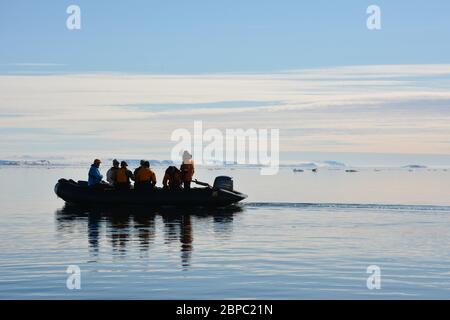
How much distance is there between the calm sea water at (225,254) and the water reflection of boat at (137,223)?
42mm

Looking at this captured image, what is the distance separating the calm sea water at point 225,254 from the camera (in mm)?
16734

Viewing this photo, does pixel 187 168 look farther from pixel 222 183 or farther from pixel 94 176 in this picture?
pixel 94 176

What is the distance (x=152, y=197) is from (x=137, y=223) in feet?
20.3

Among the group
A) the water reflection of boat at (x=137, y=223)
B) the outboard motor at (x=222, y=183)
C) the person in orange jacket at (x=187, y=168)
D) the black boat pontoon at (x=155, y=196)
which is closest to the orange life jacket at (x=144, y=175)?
the black boat pontoon at (x=155, y=196)

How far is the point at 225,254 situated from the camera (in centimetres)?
2205

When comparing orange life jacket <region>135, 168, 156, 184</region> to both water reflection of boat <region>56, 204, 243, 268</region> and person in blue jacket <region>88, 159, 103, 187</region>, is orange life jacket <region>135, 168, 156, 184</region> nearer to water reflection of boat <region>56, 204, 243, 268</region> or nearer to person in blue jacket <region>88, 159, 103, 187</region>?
water reflection of boat <region>56, 204, 243, 268</region>

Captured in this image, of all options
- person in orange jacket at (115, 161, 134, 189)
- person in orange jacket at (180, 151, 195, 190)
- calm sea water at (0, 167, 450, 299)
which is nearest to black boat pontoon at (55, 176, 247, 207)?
person in orange jacket at (115, 161, 134, 189)

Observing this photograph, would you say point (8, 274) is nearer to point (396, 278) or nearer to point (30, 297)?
point (30, 297)

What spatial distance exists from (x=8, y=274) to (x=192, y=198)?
19761 millimetres

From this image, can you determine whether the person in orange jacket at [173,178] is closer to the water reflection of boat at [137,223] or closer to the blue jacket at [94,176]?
the water reflection of boat at [137,223]

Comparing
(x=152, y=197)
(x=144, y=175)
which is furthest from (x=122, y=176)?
(x=152, y=197)

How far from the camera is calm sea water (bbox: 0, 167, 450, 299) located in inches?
659
